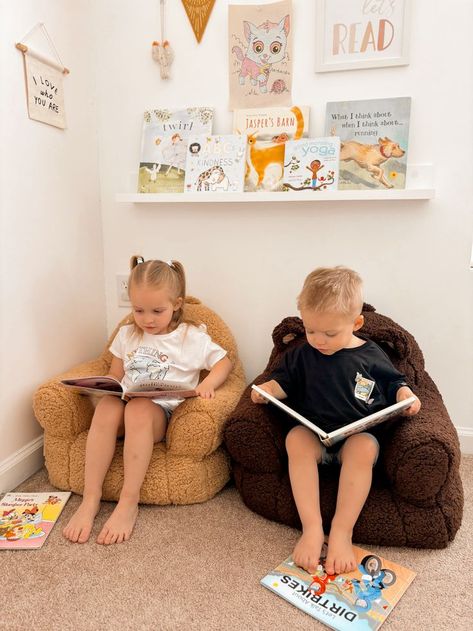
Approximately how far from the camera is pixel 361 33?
1.81 meters

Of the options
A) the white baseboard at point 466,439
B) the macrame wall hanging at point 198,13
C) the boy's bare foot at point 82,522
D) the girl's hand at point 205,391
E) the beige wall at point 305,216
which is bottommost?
the boy's bare foot at point 82,522

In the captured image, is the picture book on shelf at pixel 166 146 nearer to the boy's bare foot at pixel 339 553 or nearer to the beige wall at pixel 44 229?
the beige wall at pixel 44 229

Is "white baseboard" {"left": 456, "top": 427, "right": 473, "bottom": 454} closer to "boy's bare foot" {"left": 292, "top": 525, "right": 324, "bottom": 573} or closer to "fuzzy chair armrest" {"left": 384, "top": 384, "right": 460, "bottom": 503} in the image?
"fuzzy chair armrest" {"left": 384, "top": 384, "right": 460, "bottom": 503}

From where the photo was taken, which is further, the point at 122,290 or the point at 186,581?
the point at 122,290

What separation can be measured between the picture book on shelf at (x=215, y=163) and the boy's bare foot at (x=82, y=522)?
1179 millimetres

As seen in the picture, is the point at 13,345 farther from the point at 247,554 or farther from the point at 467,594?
the point at 467,594

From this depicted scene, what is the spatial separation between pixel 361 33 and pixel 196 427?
1.46 meters

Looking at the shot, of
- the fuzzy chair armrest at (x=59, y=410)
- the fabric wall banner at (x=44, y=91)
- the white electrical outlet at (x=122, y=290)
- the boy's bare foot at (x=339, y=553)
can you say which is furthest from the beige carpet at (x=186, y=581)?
the fabric wall banner at (x=44, y=91)

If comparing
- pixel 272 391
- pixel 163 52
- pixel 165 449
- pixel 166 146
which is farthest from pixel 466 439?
pixel 163 52

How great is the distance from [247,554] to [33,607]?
1.82ft

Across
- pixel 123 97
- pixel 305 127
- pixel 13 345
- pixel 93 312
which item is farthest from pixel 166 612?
pixel 123 97

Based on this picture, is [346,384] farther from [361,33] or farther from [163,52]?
[163,52]

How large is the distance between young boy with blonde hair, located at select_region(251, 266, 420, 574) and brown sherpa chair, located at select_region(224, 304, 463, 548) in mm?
52

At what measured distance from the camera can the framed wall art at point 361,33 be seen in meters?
1.77
